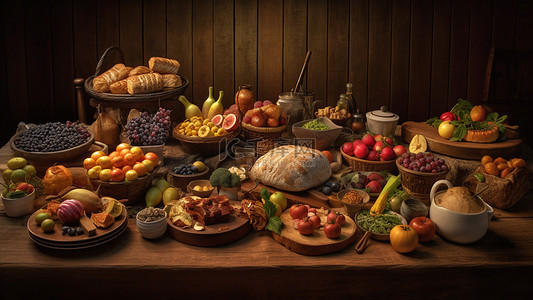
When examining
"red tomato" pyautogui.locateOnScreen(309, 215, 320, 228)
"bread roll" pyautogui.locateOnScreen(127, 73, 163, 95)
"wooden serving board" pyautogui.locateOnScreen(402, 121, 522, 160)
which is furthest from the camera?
"bread roll" pyautogui.locateOnScreen(127, 73, 163, 95)

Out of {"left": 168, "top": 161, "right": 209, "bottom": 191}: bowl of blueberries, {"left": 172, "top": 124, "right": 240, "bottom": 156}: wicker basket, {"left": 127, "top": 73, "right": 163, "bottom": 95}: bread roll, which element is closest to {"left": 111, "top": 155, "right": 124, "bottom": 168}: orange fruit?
{"left": 168, "top": 161, "right": 209, "bottom": 191}: bowl of blueberries

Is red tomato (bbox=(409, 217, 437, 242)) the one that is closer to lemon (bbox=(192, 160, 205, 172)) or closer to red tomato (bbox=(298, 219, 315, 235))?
red tomato (bbox=(298, 219, 315, 235))

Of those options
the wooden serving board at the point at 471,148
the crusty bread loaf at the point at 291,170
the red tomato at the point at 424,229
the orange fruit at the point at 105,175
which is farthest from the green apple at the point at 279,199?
the wooden serving board at the point at 471,148

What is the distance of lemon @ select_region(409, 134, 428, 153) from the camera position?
173 inches

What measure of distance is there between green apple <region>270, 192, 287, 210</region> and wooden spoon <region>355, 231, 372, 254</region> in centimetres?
63

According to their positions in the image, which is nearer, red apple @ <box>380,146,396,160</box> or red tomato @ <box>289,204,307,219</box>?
red tomato @ <box>289,204,307,219</box>

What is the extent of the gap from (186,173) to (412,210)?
1659mm

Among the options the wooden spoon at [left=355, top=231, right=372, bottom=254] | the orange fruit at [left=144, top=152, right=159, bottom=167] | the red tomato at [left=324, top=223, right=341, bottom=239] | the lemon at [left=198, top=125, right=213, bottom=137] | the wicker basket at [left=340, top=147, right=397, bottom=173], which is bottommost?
the wooden spoon at [left=355, top=231, right=372, bottom=254]

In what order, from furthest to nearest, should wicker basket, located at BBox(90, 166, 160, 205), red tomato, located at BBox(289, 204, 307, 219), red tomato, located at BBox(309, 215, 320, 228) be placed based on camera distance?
wicker basket, located at BBox(90, 166, 160, 205), red tomato, located at BBox(289, 204, 307, 219), red tomato, located at BBox(309, 215, 320, 228)

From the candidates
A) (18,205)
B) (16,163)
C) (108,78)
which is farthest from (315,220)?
(108,78)

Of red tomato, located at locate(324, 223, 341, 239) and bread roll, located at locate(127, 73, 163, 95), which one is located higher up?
bread roll, located at locate(127, 73, 163, 95)

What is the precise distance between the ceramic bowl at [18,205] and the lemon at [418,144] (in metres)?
2.99

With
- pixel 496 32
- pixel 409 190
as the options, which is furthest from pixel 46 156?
pixel 496 32

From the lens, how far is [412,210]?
133 inches
